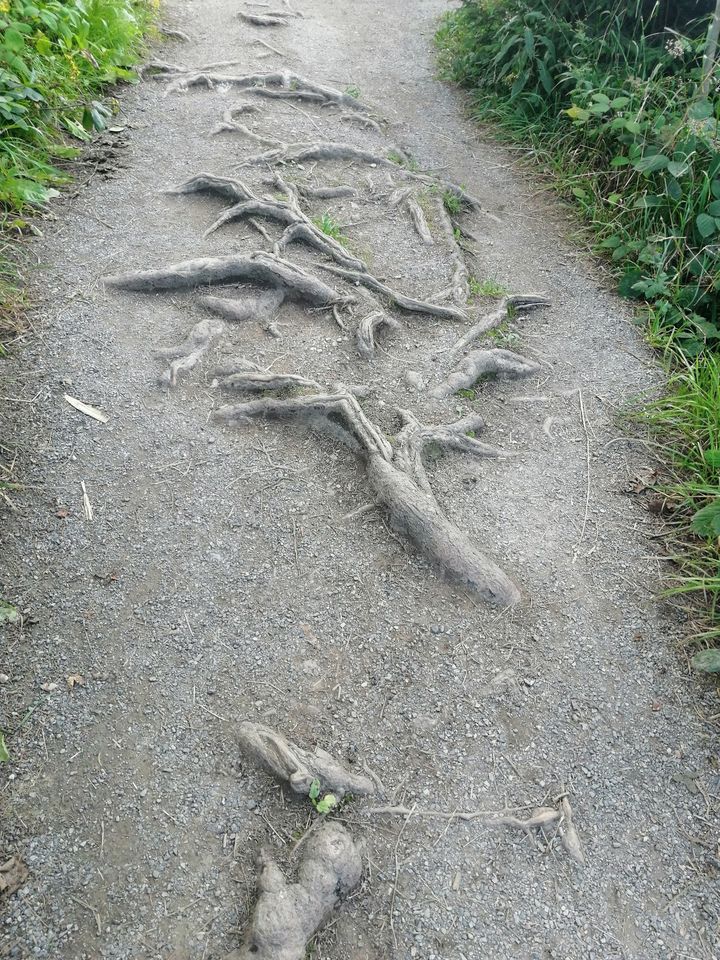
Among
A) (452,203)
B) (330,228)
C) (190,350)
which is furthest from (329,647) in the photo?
(452,203)

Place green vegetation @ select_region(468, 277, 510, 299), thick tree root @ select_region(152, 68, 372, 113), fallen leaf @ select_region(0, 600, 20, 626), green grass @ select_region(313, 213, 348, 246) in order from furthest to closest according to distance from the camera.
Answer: thick tree root @ select_region(152, 68, 372, 113)
green grass @ select_region(313, 213, 348, 246)
green vegetation @ select_region(468, 277, 510, 299)
fallen leaf @ select_region(0, 600, 20, 626)

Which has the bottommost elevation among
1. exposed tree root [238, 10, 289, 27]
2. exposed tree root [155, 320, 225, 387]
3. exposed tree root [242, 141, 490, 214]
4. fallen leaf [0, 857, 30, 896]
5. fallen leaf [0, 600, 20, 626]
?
fallen leaf [0, 857, 30, 896]

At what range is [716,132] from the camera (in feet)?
17.3

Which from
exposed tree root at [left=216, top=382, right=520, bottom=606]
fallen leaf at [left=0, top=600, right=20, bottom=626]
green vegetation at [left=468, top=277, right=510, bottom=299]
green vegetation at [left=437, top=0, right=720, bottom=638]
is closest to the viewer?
fallen leaf at [left=0, top=600, right=20, bottom=626]

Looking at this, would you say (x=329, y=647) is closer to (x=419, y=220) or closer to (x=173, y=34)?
(x=419, y=220)

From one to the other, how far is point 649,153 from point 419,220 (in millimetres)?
1850

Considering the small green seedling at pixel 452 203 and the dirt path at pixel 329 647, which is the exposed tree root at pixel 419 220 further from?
the dirt path at pixel 329 647

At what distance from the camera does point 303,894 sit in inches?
97.9

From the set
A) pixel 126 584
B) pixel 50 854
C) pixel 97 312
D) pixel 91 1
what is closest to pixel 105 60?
pixel 91 1

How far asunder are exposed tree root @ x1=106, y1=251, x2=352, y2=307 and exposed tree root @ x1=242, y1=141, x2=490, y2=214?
1.78 meters

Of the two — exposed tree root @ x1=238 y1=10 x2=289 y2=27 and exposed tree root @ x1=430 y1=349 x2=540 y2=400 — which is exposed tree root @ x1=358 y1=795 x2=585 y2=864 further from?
exposed tree root @ x1=238 y1=10 x2=289 y2=27

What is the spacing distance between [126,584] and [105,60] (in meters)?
6.06

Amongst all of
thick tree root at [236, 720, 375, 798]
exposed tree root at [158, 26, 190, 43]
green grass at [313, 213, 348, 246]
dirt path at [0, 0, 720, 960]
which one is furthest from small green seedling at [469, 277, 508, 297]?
exposed tree root at [158, 26, 190, 43]

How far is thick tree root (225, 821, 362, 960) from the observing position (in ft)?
7.77
